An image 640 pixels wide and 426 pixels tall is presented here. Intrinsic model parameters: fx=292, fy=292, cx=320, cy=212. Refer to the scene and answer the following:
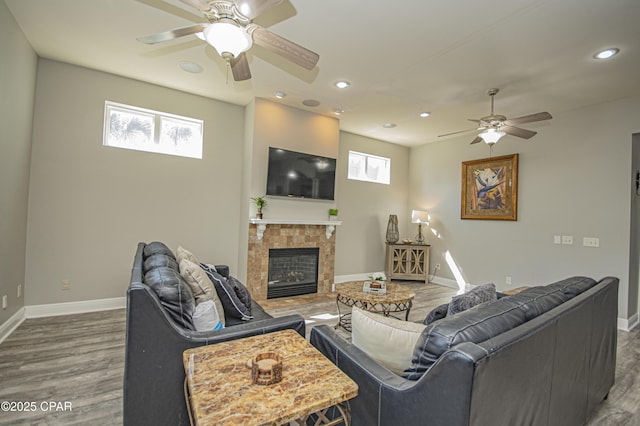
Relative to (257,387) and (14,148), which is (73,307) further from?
(257,387)

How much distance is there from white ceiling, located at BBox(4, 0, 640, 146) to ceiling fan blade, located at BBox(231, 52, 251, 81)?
1.87 feet

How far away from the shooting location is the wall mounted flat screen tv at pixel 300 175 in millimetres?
4508

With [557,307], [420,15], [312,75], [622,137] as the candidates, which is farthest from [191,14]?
[622,137]

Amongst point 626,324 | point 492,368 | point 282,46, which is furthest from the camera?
point 626,324

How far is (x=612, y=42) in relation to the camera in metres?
2.68

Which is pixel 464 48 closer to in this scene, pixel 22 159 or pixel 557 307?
pixel 557 307

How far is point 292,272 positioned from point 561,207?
13.9 feet

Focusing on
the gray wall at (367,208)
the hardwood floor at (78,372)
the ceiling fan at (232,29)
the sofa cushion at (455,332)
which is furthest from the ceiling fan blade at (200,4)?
the gray wall at (367,208)

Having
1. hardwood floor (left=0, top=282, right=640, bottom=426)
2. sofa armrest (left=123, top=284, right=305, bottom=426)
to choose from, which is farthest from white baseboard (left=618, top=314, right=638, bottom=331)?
sofa armrest (left=123, top=284, right=305, bottom=426)

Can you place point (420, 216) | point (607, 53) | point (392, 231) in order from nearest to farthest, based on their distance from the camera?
point (607, 53) < point (420, 216) < point (392, 231)

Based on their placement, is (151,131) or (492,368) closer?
(492,368)

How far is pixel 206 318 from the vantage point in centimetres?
178

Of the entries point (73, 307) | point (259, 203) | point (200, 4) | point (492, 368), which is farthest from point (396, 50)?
point (73, 307)

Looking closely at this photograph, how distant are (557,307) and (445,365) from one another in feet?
3.12
